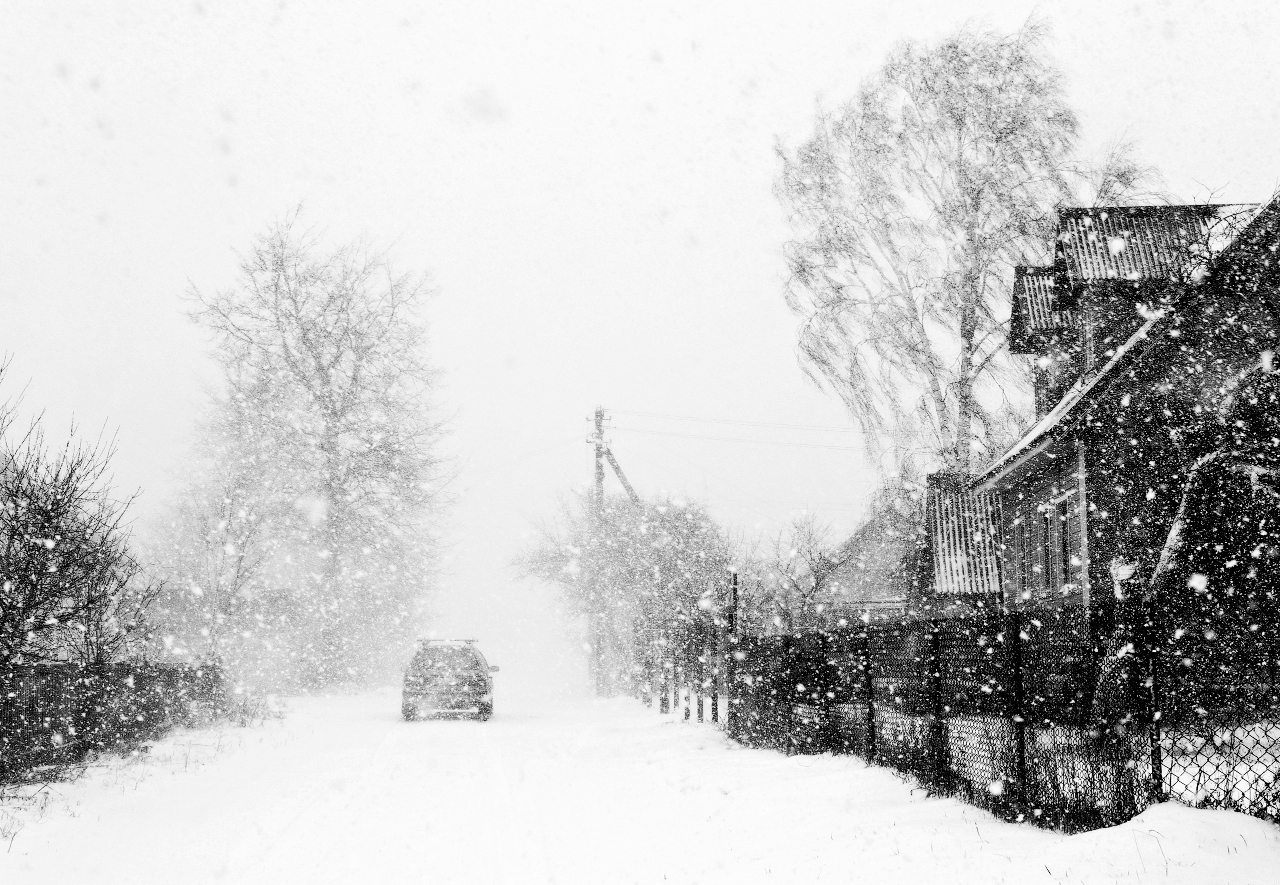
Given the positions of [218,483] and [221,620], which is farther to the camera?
[218,483]

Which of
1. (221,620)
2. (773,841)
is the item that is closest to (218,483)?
(221,620)

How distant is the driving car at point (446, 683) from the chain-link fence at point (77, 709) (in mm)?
4923

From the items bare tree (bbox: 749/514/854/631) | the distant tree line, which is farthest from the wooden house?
the distant tree line

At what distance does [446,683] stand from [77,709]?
9386mm

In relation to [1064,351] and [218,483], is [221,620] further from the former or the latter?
[1064,351]

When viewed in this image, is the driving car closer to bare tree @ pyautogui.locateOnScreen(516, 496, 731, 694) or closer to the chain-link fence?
bare tree @ pyautogui.locateOnScreen(516, 496, 731, 694)

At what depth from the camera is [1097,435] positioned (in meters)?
13.3

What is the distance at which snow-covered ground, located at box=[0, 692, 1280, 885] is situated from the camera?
5.38 m

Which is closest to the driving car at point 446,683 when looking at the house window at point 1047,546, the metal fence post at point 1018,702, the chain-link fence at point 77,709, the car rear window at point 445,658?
the car rear window at point 445,658

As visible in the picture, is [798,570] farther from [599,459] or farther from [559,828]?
[559,828]

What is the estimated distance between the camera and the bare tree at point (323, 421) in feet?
87.2

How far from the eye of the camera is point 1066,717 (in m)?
6.64

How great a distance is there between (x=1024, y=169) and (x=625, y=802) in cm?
1587

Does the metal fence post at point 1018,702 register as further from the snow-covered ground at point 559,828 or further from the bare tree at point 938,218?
the bare tree at point 938,218
